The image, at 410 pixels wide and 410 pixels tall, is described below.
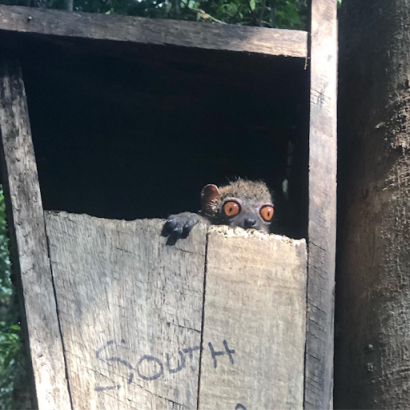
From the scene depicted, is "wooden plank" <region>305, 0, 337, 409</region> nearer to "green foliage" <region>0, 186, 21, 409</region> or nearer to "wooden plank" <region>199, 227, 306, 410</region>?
"wooden plank" <region>199, 227, 306, 410</region>

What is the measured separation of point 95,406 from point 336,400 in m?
1.06

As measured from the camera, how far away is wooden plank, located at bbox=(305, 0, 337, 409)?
80.8 inches

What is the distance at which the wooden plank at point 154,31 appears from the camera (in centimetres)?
222

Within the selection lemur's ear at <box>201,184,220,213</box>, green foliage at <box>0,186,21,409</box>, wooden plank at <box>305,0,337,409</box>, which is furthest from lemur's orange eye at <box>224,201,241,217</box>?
green foliage at <box>0,186,21,409</box>

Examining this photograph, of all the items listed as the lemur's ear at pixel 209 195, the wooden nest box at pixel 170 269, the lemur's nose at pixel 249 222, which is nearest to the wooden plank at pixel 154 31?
the wooden nest box at pixel 170 269

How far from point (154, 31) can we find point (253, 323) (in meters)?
1.20

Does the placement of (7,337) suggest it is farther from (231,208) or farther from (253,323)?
(253,323)

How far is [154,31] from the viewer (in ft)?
7.51

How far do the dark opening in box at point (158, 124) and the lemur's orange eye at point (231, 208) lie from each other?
1.07ft

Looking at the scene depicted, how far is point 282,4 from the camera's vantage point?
171 inches

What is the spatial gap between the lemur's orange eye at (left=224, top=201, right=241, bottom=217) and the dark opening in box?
327 millimetres

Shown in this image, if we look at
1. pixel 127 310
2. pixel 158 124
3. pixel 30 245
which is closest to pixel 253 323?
pixel 127 310

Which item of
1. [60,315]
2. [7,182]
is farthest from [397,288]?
[7,182]

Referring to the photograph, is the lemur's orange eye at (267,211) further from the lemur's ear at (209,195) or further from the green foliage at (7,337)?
the green foliage at (7,337)
